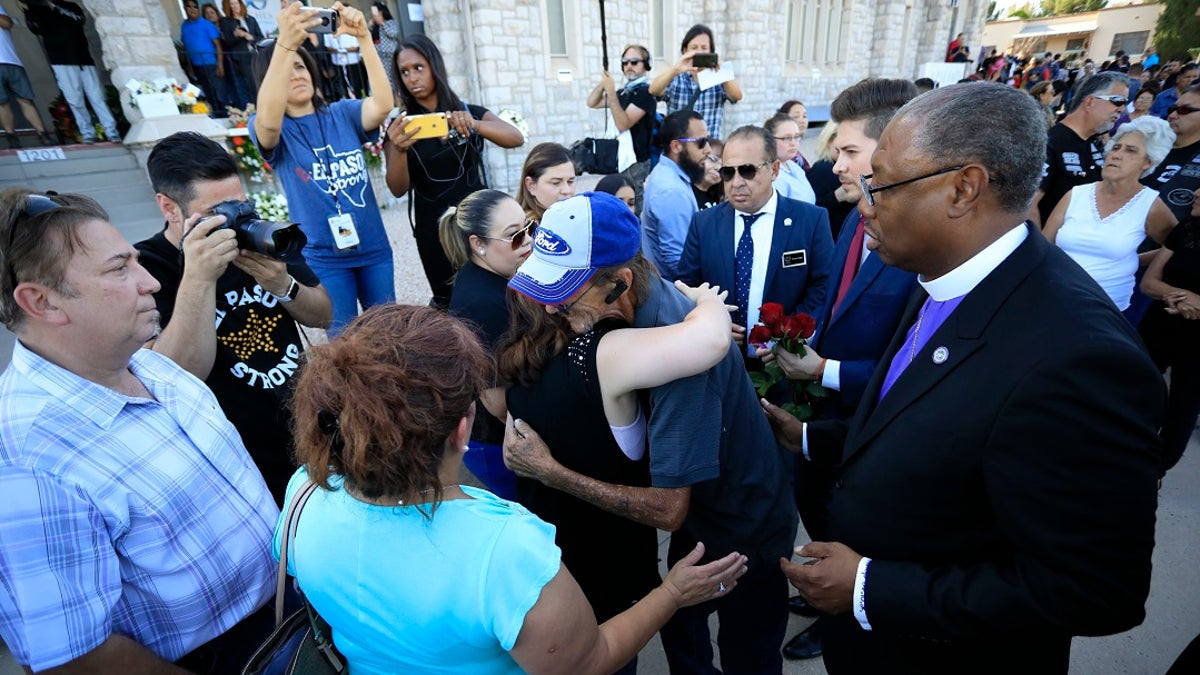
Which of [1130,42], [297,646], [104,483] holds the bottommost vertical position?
[297,646]

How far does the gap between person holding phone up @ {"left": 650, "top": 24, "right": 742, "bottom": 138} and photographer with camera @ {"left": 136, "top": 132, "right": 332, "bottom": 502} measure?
430 centimetres

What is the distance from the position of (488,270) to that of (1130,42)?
5912 cm

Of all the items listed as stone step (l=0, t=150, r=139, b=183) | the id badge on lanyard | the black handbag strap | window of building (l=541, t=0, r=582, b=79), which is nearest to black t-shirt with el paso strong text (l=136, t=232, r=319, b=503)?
the black handbag strap

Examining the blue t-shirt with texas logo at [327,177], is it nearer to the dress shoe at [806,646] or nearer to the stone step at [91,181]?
the dress shoe at [806,646]

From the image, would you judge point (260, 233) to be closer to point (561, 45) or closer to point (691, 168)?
point (691, 168)

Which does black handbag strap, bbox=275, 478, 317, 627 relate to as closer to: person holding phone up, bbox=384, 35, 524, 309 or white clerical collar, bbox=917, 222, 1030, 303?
white clerical collar, bbox=917, 222, 1030, 303

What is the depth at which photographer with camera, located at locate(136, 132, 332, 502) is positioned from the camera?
179 cm

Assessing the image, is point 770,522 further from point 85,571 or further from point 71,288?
point 71,288

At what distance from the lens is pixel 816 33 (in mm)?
17703

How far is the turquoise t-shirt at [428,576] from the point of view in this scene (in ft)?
3.34

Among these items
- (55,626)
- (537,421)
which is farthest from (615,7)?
(55,626)

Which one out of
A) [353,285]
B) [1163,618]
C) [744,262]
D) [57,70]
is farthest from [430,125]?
[57,70]

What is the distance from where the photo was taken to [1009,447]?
3.41ft

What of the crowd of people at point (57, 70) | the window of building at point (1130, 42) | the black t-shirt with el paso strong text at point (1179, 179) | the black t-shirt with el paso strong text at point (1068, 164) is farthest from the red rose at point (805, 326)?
the window of building at point (1130, 42)
